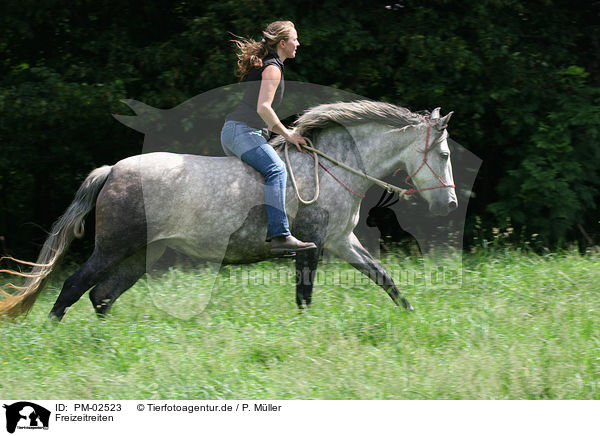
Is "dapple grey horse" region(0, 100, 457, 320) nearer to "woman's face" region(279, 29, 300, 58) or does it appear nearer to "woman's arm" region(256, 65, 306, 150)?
"woman's arm" region(256, 65, 306, 150)

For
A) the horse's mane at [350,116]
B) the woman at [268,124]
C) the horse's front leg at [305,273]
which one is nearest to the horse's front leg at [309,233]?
the horse's front leg at [305,273]

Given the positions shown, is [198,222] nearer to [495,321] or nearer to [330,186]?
[330,186]

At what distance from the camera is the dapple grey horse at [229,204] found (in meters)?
5.45

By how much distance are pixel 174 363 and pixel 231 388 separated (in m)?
0.53

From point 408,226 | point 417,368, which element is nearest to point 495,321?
point 417,368

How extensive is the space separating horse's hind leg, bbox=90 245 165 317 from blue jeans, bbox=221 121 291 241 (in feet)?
3.44

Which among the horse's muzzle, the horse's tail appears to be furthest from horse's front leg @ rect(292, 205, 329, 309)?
the horse's tail

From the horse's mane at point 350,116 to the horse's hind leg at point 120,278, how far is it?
145 centimetres

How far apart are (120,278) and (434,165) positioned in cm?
287

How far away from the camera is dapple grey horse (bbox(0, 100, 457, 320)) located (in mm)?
5449

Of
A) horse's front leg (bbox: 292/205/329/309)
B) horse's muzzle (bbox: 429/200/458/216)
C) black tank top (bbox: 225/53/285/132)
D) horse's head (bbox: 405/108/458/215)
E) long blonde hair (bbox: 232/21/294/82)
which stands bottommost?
horse's front leg (bbox: 292/205/329/309)

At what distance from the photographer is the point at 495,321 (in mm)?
5430

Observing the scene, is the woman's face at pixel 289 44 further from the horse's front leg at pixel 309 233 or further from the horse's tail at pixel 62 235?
the horse's tail at pixel 62 235
